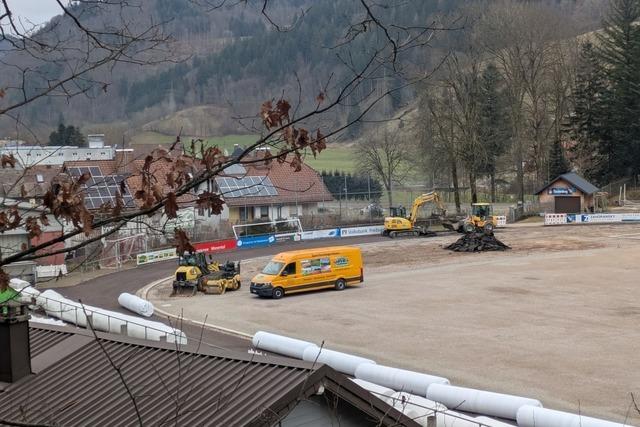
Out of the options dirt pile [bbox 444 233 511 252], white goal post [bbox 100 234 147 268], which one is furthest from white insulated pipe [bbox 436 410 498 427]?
dirt pile [bbox 444 233 511 252]

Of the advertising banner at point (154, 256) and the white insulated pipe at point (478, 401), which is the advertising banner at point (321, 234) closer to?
the advertising banner at point (154, 256)

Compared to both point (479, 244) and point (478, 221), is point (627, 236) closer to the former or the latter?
point (478, 221)

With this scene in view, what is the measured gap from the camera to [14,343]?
10.1 m

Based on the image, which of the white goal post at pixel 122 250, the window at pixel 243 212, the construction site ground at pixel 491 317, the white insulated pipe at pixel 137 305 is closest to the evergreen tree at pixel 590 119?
the construction site ground at pixel 491 317

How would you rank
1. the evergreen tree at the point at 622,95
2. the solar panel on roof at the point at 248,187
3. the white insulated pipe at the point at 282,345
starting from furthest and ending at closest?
the evergreen tree at the point at 622,95 < the white insulated pipe at the point at 282,345 < the solar panel on roof at the point at 248,187

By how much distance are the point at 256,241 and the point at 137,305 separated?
25.0 m

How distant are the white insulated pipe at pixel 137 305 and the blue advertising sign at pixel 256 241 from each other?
2232cm

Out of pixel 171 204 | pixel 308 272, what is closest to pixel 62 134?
pixel 308 272

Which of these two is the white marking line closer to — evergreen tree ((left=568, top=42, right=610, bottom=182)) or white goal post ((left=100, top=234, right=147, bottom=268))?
evergreen tree ((left=568, top=42, right=610, bottom=182))

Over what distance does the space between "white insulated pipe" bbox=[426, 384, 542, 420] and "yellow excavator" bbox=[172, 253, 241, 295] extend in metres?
21.7

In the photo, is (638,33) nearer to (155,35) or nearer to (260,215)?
(260,215)

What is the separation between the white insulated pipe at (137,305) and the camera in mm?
30828

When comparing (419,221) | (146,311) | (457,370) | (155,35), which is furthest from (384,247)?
(155,35)

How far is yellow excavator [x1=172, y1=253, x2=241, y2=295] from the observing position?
36.9 m
